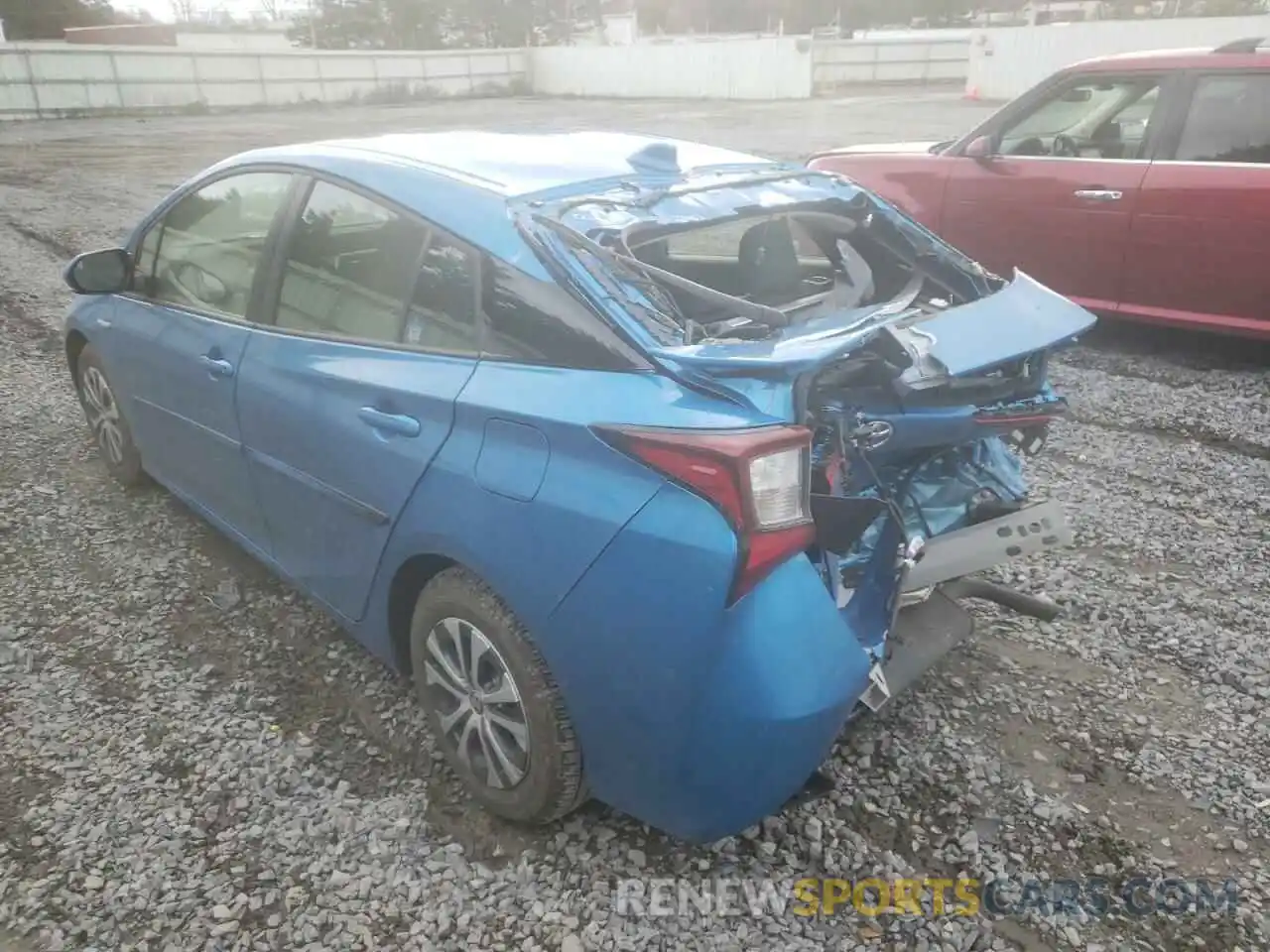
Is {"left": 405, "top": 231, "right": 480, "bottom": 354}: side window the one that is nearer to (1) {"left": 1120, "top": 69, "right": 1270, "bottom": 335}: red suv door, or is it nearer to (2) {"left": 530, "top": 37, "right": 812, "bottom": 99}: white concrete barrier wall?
(1) {"left": 1120, "top": 69, "right": 1270, "bottom": 335}: red suv door

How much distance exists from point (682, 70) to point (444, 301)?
3282 centimetres

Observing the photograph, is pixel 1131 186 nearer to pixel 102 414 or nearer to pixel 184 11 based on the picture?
pixel 102 414

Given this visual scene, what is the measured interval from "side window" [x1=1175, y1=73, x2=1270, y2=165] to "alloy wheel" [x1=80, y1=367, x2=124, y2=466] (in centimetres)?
588

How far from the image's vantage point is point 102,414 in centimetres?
434

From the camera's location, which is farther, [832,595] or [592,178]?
[592,178]

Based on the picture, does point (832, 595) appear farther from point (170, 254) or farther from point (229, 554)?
point (170, 254)

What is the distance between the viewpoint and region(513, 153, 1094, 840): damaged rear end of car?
2.00 metres

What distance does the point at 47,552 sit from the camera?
12.8ft

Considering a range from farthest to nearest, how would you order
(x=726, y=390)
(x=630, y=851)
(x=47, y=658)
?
(x=47, y=658), (x=630, y=851), (x=726, y=390)

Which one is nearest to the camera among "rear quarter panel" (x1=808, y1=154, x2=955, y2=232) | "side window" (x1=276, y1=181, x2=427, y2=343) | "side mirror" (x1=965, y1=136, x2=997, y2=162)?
"side window" (x1=276, y1=181, x2=427, y2=343)

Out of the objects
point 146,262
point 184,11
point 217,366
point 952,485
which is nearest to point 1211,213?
point 952,485

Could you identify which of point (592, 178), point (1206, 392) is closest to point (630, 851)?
point (592, 178)

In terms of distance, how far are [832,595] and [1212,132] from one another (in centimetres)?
498

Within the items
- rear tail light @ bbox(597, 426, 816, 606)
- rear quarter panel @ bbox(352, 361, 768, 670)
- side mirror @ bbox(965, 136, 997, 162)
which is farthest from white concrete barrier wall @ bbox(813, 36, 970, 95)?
rear tail light @ bbox(597, 426, 816, 606)
